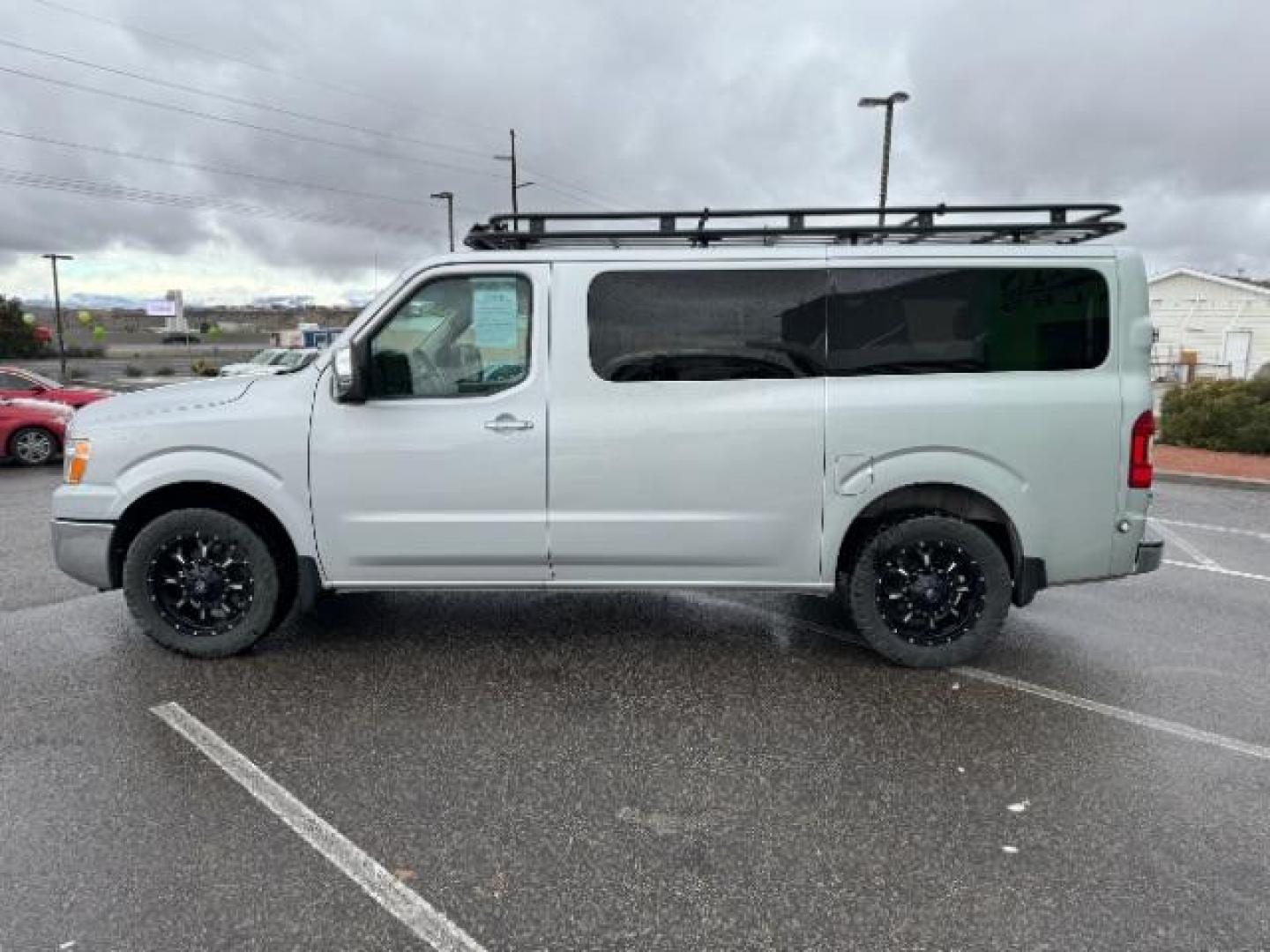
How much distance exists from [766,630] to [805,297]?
6.39 feet

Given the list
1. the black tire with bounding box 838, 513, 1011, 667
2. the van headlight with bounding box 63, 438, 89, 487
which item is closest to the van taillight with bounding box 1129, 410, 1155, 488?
the black tire with bounding box 838, 513, 1011, 667

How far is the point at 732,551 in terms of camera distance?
4.27 meters

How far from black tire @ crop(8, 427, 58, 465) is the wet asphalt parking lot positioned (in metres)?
8.76

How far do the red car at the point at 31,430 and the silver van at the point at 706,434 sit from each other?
9408mm

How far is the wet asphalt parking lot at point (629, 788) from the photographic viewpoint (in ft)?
8.15

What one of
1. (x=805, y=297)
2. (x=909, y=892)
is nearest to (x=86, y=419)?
(x=805, y=297)

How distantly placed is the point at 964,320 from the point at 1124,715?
1.97 m

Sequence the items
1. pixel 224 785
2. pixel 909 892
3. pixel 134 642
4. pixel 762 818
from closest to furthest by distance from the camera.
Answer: pixel 909 892 < pixel 762 818 < pixel 224 785 < pixel 134 642

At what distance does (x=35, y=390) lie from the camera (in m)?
12.8

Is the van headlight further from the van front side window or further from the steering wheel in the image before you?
the steering wheel

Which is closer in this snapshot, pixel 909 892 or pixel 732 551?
pixel 909 892

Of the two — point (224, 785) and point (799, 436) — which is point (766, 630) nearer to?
point (799, 436)

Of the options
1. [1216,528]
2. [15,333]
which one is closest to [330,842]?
[1216,528]

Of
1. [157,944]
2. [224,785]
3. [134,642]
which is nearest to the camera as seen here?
[157,944]
